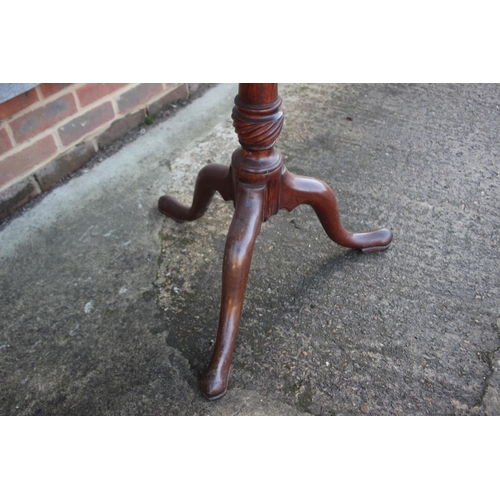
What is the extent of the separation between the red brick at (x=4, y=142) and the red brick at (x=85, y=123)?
19cm

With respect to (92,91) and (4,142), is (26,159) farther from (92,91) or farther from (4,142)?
(92,91)

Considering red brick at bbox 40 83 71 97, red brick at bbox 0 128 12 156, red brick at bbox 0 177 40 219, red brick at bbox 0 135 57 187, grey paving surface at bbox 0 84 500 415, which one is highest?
red brick at bbox 40 83 71 97

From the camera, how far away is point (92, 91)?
1.61 meters

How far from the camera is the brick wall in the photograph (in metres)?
1.41

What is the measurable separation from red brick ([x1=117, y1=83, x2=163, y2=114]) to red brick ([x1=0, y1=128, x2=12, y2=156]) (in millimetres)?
465

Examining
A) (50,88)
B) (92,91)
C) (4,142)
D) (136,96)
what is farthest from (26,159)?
(136,96)

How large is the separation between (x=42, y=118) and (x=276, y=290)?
3.02ft

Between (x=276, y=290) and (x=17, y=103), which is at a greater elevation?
(x=17, y=103)

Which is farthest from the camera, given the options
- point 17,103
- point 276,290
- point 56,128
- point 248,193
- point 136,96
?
point 136,96

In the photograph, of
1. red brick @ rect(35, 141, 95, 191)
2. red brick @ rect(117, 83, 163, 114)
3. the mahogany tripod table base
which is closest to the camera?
the mahogany tripod table base

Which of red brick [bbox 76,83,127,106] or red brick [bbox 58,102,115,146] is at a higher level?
red brick [bbox 76,83,127,106]

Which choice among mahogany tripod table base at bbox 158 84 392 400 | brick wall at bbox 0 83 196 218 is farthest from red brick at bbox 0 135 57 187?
mahogany tripod table base at bbox 158 84 392 400

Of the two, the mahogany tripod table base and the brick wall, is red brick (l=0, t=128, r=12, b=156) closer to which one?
the brick wall

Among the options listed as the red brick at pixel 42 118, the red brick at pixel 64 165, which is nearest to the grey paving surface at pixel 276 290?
the red brick at pixel 64 165
